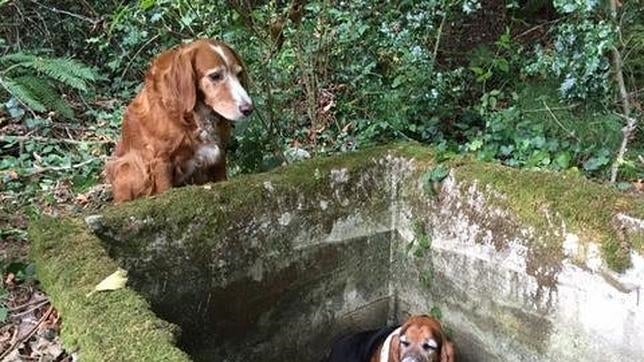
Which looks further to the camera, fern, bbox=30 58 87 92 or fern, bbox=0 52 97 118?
fern, bbox=30 58 87 92

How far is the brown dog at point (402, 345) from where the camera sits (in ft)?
13.8

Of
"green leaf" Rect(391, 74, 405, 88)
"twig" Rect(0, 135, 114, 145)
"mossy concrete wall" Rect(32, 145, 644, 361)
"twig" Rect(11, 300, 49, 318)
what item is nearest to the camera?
"twig" Rect(11, 300, 49, 318)

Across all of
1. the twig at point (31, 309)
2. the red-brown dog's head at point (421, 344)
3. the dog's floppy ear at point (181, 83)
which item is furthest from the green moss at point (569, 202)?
→ the twig at point (31, 309)

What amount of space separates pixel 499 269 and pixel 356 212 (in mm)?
909

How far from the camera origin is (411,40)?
5977 millimetres

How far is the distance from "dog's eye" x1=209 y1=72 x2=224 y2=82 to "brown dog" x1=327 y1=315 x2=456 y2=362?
1697 millimetres

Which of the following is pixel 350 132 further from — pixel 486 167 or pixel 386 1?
pixel 486 167

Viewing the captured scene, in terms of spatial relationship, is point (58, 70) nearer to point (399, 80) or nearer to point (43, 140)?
point (43, 140)

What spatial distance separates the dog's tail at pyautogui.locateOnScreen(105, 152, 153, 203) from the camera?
4.33 meters

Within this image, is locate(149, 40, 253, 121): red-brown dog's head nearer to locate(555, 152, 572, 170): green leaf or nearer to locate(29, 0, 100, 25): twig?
locate(555, 152, 572, 170): green leaf

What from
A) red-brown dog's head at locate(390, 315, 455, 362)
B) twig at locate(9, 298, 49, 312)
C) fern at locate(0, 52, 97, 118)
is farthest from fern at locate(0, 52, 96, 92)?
red-brown dog's head at locate(390, 315, 455, 362)

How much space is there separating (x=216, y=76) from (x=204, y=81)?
0.07 metres

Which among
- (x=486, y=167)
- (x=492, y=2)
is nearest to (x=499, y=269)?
(x=486, y=167)

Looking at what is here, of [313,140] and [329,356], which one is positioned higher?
[313,140]
